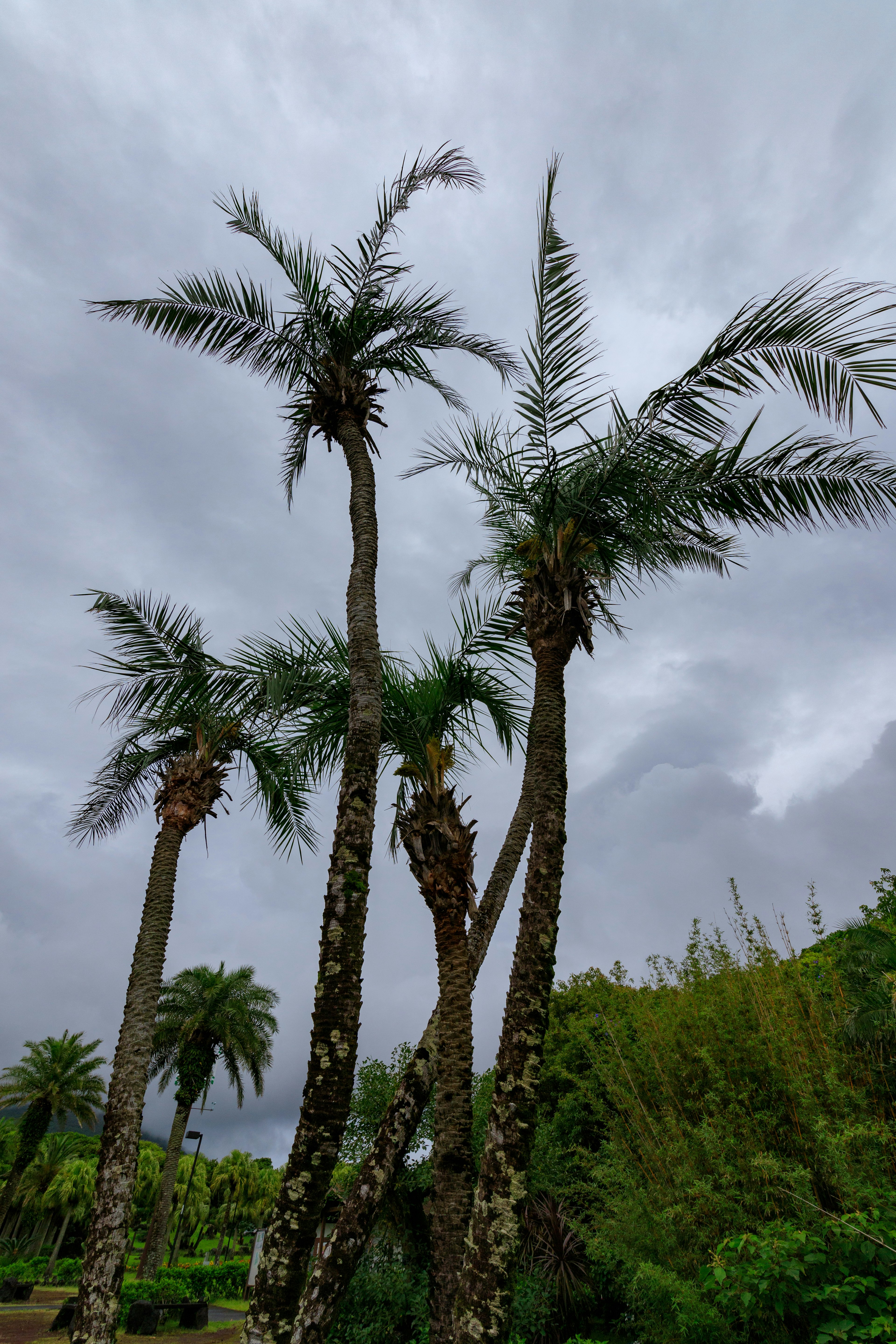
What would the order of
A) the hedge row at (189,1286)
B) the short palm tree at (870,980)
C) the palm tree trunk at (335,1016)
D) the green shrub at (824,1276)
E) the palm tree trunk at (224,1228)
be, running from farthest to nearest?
the palm tree trunk at (224,1228) → the hedge row at (189,1286) → the short palm tree at (870,980) → the palm tree trunk at (335,1016) → the green shrub at (824,1276)

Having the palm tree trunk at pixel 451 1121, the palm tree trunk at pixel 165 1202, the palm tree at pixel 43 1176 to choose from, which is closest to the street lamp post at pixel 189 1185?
the palm tree trunk at pixel 165 1202

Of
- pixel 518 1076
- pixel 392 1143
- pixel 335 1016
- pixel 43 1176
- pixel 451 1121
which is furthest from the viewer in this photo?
pixel 43 1176

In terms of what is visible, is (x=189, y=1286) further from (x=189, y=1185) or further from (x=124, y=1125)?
(x=124, y=1125)

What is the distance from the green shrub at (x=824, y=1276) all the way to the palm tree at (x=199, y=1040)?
79.0 feet

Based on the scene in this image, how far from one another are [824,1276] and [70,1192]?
49.0 meters

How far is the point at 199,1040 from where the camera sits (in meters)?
27.0

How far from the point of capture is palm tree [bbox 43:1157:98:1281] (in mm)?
39719

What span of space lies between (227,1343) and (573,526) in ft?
56.7

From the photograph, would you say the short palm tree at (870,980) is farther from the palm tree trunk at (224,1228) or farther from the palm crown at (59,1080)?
the palm tree trunk at (224,1228)

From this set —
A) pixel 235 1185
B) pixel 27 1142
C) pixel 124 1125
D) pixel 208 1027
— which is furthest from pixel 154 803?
pixel 235 1185

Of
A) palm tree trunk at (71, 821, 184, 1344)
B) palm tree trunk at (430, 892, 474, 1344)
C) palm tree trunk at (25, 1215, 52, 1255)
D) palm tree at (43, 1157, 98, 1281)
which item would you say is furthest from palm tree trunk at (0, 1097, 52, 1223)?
palm tree trunk at (430, 892, 474, 1344)

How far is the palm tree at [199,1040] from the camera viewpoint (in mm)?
24750

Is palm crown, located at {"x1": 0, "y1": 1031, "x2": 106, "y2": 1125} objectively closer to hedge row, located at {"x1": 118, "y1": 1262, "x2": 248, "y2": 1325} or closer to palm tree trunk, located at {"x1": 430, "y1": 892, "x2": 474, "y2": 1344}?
hedge row, located at {"x1": 118, "y1": 1262, "x2": 248, "y2": 1325}

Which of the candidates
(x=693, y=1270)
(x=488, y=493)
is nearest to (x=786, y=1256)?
(x=693, y=1270)
